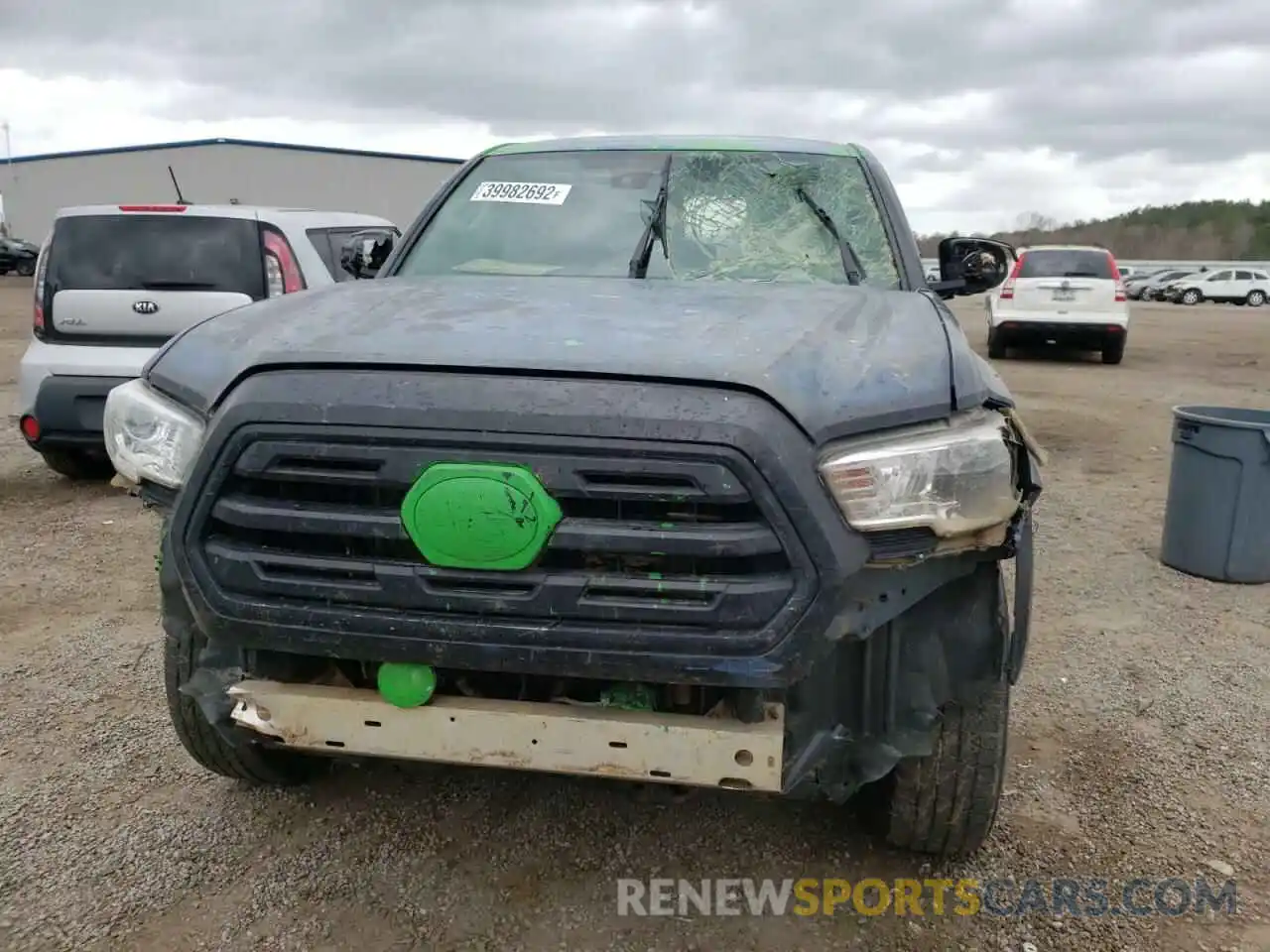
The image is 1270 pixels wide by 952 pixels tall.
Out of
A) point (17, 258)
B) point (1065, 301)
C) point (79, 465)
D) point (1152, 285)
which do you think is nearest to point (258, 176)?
point (17, 258)

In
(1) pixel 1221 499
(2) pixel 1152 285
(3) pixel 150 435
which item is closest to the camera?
(3) pixel 150 435

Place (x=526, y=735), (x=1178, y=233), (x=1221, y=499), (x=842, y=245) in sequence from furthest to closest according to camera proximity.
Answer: (x=1178, y=233) < (x=1221, y=499) < (x=842, y=245) < (x=526, y=735)

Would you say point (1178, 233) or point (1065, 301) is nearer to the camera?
point (1065, 301)

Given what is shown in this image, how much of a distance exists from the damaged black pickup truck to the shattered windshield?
0.82 metres

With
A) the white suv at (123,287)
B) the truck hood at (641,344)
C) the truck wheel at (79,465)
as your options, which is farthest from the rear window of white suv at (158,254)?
the truck hood at (641,344)

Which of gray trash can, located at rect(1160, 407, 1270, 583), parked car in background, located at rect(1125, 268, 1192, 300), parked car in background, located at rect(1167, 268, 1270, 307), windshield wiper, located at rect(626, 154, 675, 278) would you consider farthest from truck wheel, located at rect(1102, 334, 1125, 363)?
parked car in background, located at rect(1125, 268, 1192, 300)

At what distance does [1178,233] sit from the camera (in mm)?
90000

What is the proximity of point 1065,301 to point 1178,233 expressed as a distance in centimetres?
8656

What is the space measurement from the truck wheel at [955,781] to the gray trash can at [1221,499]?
10.9 ft

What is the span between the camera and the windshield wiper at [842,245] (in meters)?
3.31

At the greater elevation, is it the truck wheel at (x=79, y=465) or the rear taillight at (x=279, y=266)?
the rear taillight at (x=279, y=266)

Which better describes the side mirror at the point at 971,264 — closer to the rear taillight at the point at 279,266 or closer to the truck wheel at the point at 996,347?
the rear taillight at the point at 279,266

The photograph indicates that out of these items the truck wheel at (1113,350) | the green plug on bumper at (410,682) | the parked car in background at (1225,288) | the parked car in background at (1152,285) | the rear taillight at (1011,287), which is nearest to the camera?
the green plug on bumper at (410,682)
